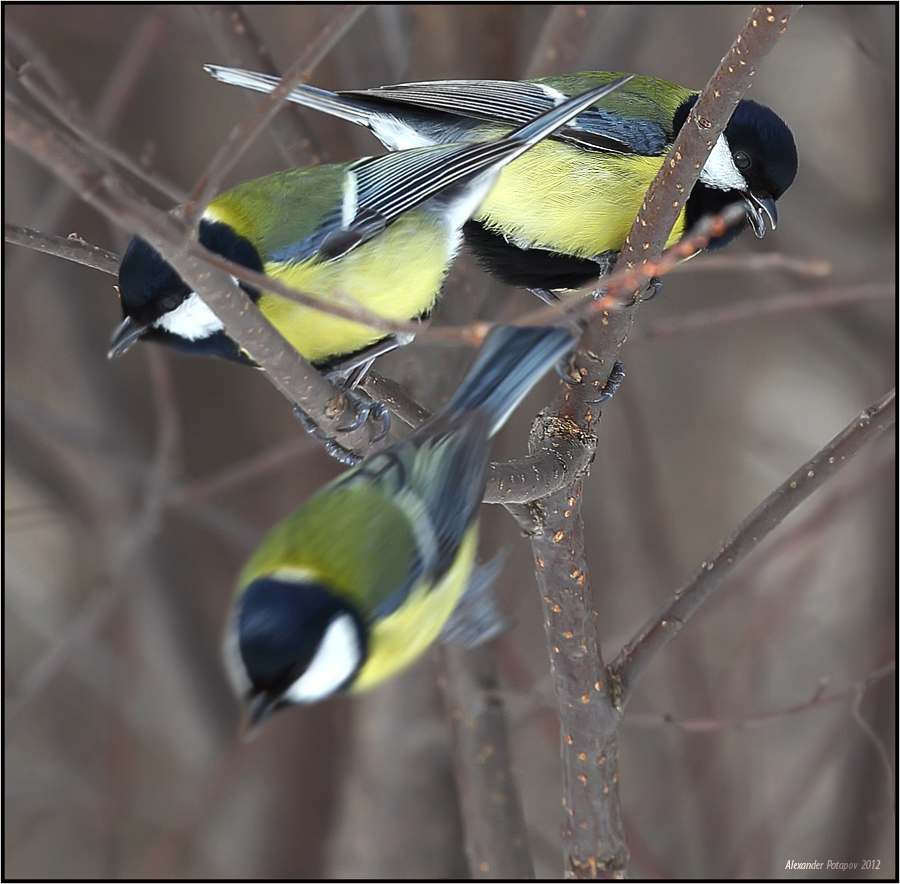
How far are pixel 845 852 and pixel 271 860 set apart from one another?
1480 mm

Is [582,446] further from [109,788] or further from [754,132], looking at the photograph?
[109,788]

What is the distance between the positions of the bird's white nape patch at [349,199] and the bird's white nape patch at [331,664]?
2.26 feet

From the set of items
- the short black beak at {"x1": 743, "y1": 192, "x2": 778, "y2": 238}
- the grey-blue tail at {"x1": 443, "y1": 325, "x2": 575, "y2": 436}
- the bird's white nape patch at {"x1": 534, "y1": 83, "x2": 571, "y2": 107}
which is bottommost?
the grey-blue tail at {"x1": 443, "y1": 325, "x2": 575, "y2": 436}

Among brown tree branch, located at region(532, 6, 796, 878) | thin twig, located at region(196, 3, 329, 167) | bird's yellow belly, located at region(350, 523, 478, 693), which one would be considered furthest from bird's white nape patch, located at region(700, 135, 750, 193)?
bird's yellow belly, located at region(350, 523, 478, 693)

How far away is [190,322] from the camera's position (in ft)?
4.47

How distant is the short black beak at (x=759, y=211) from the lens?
5.88ft

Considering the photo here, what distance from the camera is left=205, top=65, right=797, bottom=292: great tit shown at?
175cm

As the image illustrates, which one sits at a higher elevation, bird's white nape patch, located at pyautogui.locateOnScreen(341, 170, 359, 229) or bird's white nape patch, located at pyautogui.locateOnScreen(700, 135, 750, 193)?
bird's white nape patch, located at pyautogui.locateOnScreen(341, 170, 359, 229)

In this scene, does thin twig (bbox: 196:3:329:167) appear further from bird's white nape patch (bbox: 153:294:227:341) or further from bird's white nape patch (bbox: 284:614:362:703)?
bird's white nape patch (bbox: 284:614:362:703)

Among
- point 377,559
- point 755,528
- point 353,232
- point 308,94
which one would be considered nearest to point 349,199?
point 353,232

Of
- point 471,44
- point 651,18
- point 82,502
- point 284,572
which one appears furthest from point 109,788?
point 651,18

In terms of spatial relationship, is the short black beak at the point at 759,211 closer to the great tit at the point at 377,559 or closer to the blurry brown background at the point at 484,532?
the blurry brown background at the point at 484,532

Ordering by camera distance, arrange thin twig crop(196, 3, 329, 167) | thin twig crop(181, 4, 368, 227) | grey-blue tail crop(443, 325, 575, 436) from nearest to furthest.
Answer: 1. thin twig crop(181, 4, 368, 227)
2. grey-blue tail crop(443, 325, 575, 436)
3. thin twig crop(196, 3, 329, 167)

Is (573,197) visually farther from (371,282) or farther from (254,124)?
(254,124)
